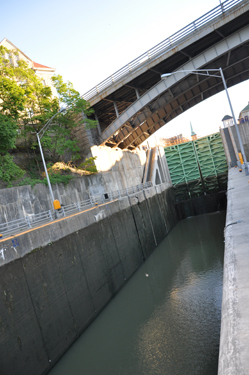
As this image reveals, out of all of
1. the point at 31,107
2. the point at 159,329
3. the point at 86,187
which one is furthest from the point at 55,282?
the point at 31,107

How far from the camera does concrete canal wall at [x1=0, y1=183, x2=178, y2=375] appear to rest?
887cm

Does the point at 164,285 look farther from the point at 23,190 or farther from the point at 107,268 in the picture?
the point at 23,190

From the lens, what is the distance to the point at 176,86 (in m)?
32.9

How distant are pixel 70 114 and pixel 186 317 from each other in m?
22.1

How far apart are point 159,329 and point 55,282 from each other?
4.06 m

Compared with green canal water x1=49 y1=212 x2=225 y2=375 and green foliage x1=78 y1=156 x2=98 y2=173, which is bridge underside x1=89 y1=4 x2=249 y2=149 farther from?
green canal water x1=49 y1=212 x2=225 y2=375

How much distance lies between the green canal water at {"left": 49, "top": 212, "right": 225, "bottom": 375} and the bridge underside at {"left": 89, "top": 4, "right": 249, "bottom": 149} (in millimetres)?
18896

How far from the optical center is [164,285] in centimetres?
1536

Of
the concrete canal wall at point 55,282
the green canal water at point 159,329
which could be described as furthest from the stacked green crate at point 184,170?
the concrete canal wall at point 55,282

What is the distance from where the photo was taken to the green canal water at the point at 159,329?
873 cm

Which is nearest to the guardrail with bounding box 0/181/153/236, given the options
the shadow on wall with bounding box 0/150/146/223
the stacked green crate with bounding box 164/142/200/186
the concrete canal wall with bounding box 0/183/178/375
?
the shadow on wall with bounding box 0/150/146/223

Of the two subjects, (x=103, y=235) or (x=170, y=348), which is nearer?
(x=170, y=348)

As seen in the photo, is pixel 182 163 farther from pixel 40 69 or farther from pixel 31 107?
pixel 31 107

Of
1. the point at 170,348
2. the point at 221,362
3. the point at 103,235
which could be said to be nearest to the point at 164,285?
the point at 103,235
